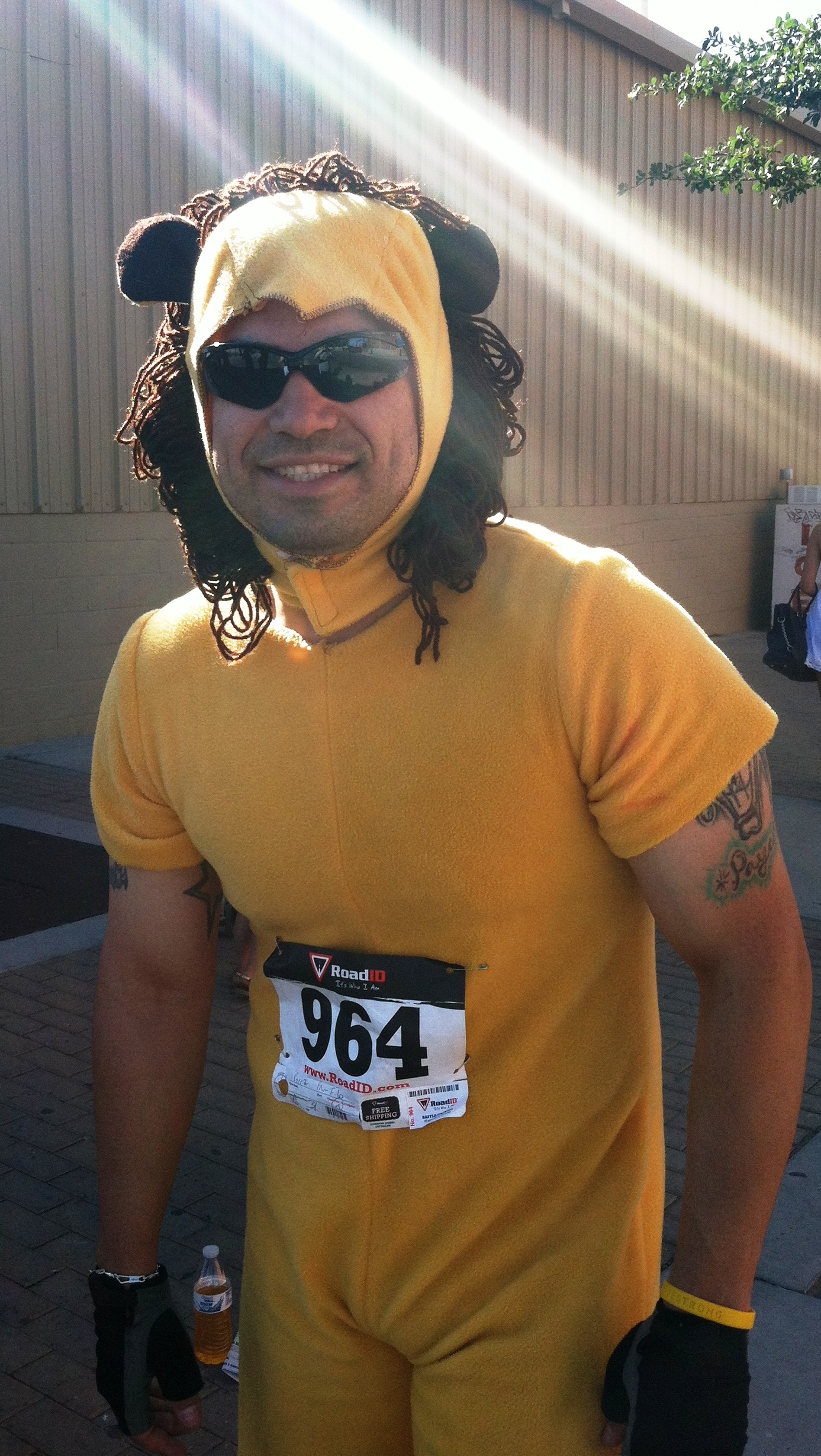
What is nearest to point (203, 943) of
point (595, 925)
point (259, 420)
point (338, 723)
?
point (338, 723)

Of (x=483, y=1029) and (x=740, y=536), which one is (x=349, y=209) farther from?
(x=740, y=536)

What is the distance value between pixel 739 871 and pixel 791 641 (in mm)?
6871

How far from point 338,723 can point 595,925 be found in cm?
39

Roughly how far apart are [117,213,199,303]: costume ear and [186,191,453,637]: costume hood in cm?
11

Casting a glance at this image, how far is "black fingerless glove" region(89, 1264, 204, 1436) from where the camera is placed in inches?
75.3

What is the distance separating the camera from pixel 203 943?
1.96m

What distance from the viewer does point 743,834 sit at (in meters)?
1.50

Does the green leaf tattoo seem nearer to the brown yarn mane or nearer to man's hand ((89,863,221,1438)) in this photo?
the brown yarn mane

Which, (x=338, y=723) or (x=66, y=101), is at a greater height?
(x=66, y=101)

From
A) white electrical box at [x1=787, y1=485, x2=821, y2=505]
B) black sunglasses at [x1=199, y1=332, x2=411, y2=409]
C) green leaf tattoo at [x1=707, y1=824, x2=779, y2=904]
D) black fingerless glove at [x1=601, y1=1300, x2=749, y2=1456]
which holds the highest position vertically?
white electrical box at [x1=787, y1=485, x2=821, y2=505]

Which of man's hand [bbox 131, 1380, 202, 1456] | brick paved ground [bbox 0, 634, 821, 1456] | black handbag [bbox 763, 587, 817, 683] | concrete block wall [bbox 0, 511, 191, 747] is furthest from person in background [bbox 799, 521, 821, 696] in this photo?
man's hand [bbox 131, 1380, 202, 1456]

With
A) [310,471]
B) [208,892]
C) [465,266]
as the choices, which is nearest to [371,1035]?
[208,892]

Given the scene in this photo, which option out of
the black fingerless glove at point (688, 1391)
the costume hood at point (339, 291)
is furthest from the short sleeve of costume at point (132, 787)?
the black fingerless glove at point (688, 1391)

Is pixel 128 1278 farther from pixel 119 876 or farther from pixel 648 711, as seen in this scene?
pixel 648 711
